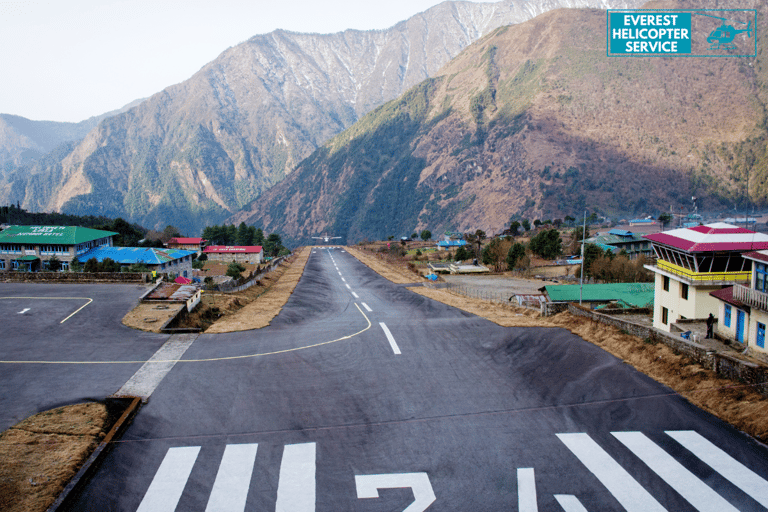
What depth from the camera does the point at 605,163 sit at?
653 feet

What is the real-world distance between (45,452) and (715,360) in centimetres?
2328

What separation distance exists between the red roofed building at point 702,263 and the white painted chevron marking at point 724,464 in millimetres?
17720

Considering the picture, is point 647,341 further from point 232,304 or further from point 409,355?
point 232,304

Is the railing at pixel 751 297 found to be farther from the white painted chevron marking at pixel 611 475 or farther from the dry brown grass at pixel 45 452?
the dry brown grass at pixel 45 452

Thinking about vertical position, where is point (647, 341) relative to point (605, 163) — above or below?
below

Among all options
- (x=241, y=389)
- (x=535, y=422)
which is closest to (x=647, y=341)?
(x=535, y=422)

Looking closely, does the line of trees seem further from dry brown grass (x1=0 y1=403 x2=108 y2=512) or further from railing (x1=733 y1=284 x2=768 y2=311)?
railing (x1=733 y1=284 x2=768 y2=311)

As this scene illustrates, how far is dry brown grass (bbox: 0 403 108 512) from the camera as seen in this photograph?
1286 centimetres

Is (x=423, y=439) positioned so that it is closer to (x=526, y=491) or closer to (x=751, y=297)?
(x=526, y=491)

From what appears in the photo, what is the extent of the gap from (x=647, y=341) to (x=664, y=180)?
19633 cm

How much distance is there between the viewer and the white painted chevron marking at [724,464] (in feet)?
42.8

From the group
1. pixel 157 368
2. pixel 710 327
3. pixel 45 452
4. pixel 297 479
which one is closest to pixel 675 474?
pixel 297 479

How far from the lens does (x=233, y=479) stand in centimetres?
1395

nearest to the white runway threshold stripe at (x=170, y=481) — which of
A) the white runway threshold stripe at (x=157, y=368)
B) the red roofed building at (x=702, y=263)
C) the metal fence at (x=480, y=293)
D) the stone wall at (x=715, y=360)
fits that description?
the white runway threshold stripe at (x=157, y=368)
